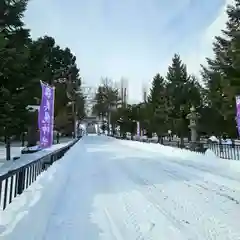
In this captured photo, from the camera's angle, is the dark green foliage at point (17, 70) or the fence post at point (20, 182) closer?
the fence post at point (20, 182)

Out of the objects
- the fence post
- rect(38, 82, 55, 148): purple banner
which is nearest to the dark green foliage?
rect(38, 82, 55, 148): purple banner

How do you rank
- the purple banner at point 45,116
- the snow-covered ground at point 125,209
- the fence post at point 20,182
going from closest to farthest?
the snow-covered ground at point 125,209 < the fence post at point 20,182 < the purple banner at point 45,116

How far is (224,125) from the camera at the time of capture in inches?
1671

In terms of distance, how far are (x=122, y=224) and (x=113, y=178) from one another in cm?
652

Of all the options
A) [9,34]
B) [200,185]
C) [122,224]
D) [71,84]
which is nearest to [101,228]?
[122,224]

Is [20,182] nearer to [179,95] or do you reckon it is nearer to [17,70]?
[17,70]

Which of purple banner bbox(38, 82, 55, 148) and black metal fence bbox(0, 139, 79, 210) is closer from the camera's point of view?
black metal fence bbox(0, 139, 79, 210)

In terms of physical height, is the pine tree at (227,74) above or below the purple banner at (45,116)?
above

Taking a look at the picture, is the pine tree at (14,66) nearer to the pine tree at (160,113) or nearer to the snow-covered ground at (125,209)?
the snow-covered ground at (125,209)

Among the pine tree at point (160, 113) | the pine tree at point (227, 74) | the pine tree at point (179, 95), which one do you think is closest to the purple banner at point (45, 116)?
the pine tree at point (227, 74)

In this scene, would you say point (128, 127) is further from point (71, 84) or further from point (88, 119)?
point (88, 119)

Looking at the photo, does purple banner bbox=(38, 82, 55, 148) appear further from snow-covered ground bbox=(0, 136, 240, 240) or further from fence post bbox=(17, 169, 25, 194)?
fence post bbox=(17, 169, 25, 194)

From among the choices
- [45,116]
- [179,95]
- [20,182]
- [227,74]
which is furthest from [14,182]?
[179,95]

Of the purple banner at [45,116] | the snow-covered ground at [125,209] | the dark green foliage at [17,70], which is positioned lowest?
the snow-covered ground at [125,209]
